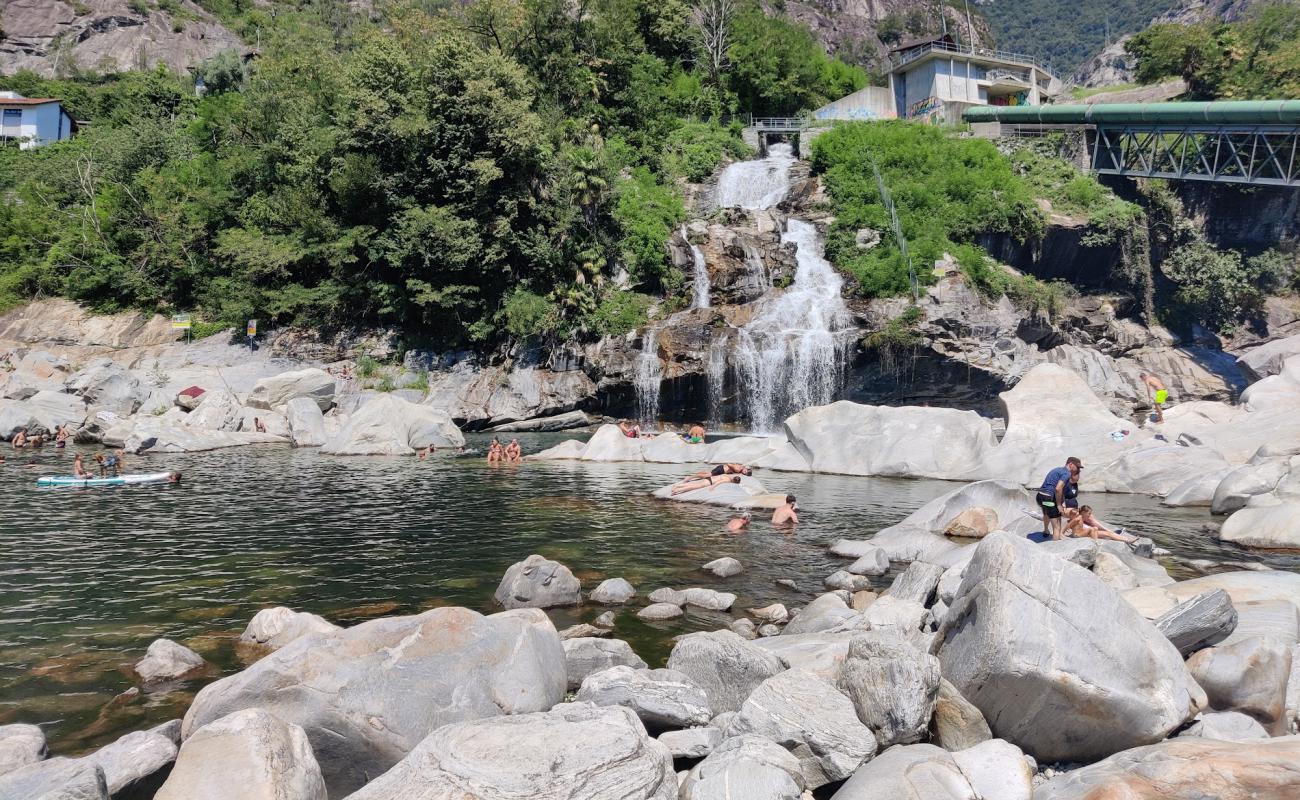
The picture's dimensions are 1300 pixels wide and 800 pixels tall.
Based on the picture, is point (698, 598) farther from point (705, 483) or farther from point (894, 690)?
point (705, 483)

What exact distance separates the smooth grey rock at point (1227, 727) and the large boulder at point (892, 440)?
1773 cm

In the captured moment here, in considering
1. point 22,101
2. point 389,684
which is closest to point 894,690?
point 389,684

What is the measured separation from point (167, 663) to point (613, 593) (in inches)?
242

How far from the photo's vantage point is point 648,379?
122 feet

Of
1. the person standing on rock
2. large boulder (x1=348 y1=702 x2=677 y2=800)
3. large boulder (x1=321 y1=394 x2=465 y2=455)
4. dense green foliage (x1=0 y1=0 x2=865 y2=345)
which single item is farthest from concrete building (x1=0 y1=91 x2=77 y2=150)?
the person standing on rock

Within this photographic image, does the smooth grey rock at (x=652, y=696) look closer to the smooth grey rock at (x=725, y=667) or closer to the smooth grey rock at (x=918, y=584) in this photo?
the smooth grey rock at (x=725, y=667)

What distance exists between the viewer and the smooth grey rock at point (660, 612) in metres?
11.8

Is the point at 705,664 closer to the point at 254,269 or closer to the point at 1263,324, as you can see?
the point at 254,269

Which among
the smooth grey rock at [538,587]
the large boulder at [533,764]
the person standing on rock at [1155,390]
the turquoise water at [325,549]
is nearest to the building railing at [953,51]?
the person standing on rock at [1155,390]

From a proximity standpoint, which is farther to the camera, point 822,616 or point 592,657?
point 822,616

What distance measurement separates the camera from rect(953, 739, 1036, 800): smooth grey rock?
6191mm

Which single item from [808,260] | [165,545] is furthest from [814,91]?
[165,545]

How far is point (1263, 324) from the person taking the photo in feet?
145

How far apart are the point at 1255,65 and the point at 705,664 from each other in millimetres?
62164
